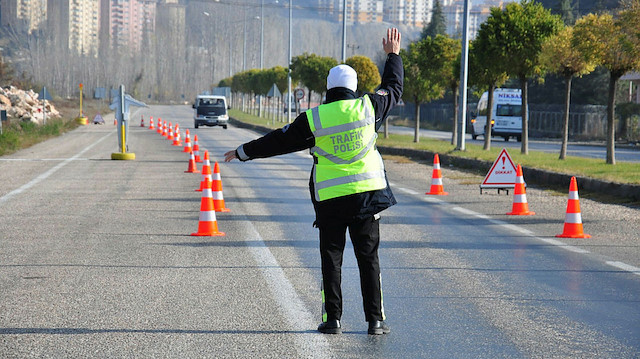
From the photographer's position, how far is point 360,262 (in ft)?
20.8

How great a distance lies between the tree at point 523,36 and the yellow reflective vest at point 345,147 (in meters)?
21.9

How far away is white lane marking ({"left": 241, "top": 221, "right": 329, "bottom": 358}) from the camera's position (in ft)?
19.0

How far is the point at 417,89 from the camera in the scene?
39531 millimetres

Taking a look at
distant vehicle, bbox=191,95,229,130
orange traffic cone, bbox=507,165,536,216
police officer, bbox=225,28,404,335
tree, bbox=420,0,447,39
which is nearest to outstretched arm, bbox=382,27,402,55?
police officer, bbox=225,28,404,335

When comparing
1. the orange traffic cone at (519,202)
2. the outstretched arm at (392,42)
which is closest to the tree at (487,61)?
the orange traffic cone at (519,202)

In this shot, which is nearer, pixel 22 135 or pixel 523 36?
pixel 523 36

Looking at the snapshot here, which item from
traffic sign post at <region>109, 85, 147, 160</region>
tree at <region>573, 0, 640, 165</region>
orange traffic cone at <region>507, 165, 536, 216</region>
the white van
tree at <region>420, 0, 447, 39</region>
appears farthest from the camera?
tree at <region>420, 0, 447, 39</region>

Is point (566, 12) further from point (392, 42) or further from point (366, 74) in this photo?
point (392, 42)

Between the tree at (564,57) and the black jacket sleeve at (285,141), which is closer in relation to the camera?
the black jacket sleeve at (285,141)

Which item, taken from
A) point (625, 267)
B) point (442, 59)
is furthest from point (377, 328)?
point (442, 59)

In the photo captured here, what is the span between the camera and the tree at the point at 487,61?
28.1 m

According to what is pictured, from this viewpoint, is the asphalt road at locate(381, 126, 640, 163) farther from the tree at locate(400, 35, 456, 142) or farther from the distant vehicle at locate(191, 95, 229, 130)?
the distant vehicle at locate(191, 95, 229, 130)

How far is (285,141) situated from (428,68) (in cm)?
3215

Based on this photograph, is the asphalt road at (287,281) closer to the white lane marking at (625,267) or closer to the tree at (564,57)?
the white lane marking at (625,267)
